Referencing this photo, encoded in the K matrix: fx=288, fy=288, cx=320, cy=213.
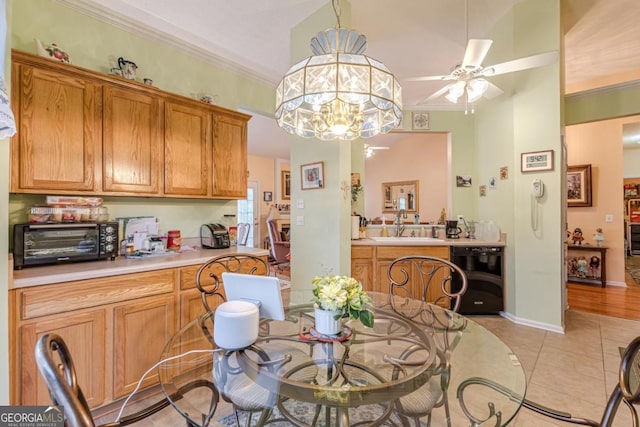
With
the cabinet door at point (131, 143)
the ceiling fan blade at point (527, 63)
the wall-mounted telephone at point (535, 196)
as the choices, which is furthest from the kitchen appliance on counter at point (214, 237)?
the wall-mounted telephone at point (535, 196)

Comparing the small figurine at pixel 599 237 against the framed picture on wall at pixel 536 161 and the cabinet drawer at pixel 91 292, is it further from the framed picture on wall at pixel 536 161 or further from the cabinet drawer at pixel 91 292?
the cabinet drawer at pixel 91 292

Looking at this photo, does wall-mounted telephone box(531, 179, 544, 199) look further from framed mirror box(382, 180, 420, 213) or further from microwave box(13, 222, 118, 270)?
microwave box(13, 222, 118, 270)

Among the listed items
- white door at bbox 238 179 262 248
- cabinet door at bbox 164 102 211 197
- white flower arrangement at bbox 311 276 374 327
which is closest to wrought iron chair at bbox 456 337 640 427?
white flower arrangement at bbox 311 276 374 327

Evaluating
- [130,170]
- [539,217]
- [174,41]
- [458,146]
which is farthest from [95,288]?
[458,146]

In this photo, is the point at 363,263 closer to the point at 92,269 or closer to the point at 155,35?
the point at 92,269

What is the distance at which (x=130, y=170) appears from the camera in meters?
2.29

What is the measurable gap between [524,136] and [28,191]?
4.40 meters

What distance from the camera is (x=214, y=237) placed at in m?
2.87

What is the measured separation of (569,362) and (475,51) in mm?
2695

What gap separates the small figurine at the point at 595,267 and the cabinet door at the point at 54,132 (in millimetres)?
6798

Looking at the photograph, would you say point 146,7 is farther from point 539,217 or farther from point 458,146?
point 539,217

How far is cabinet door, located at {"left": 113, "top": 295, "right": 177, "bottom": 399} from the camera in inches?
71.5

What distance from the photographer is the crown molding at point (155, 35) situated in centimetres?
236

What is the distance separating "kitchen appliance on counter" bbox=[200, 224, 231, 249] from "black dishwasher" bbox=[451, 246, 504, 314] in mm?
2685
